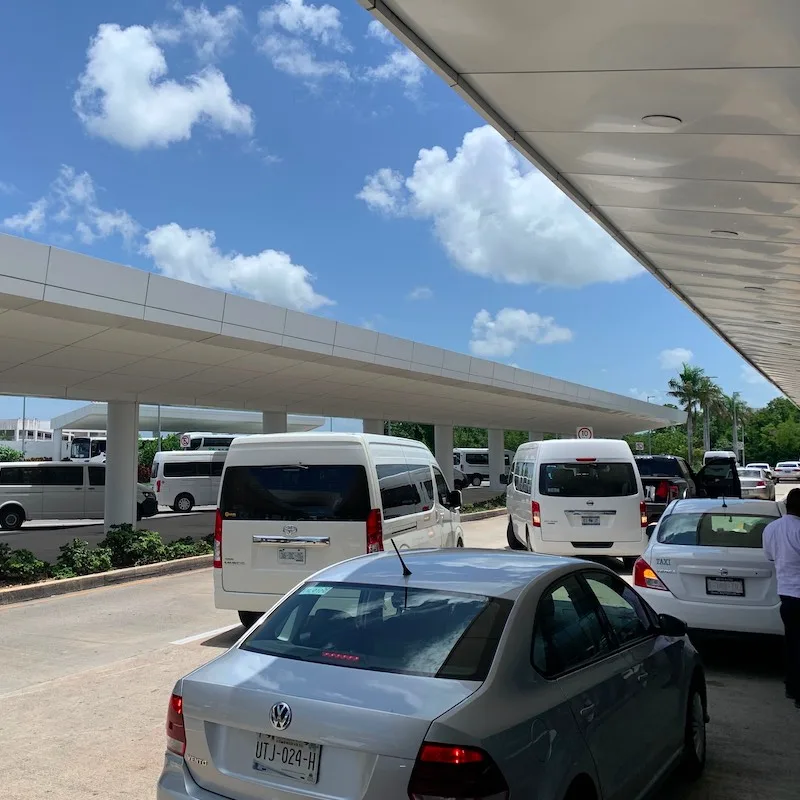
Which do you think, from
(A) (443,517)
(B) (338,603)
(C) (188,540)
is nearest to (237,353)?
(C) (188,540)

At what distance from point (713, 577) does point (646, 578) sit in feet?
2.07

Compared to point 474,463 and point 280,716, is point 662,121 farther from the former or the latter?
point 474,463

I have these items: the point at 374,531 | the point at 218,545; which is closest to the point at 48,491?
the point at 218,545

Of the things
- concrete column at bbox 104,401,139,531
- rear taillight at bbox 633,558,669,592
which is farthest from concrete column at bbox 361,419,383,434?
rear taillight at bbox 633,558,669,592

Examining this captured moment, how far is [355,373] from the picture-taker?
20766 mm

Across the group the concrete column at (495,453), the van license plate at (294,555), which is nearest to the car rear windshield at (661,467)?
the van license plate at (294,555)

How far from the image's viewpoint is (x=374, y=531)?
8516mm

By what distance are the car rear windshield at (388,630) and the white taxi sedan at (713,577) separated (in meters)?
4.42

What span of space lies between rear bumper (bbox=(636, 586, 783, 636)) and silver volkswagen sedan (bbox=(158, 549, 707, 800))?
2984 millimetres

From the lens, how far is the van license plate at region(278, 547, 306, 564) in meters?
8.58

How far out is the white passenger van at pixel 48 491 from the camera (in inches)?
1002

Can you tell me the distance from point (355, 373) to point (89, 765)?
15.9 metres

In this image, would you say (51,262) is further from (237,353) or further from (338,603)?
(338,603)

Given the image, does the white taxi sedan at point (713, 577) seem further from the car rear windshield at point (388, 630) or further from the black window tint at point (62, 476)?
the black window tint at point (62, 476)
